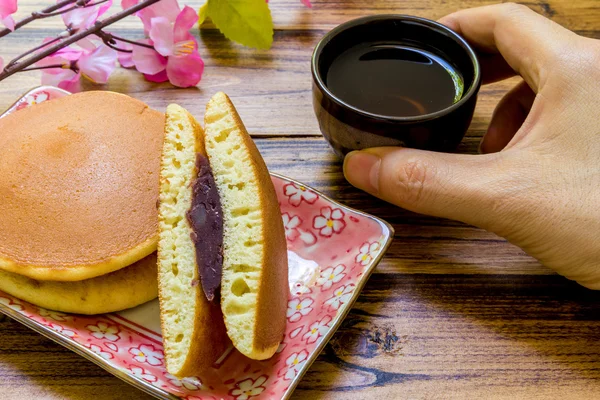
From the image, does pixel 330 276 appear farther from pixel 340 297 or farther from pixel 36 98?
pixel 36 98

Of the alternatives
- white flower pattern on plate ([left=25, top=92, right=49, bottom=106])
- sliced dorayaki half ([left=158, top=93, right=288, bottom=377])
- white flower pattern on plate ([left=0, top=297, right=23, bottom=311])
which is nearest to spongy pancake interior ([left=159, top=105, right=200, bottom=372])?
sliced dorayaki half ([left=158, top=93, right=288, bottom=377])

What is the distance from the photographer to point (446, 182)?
1227mm

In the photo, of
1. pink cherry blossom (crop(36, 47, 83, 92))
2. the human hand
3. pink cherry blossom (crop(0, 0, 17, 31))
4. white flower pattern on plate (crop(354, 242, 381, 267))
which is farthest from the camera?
pink cherry blossom (crop(36, 47, 83, 92))

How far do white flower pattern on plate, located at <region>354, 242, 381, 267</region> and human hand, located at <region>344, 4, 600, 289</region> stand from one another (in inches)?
4.3

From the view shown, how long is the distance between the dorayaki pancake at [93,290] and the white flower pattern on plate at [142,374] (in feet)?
0.54

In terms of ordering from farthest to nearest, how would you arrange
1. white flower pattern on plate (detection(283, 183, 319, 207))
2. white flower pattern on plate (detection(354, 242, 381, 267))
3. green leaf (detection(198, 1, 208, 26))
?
green leaf (detection(198, 1, 208, 26))
white flower pattern on plate (detection(283, 183, 319, 207))
white flower pattern on plate (detection(354, 242, 381, 267))

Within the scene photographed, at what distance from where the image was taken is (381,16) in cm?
151

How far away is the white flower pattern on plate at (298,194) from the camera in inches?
57.0

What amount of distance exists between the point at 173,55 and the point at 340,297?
939mm

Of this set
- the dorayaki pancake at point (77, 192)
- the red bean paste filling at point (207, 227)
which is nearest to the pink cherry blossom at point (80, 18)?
the dorayaki pancake at point (77, 192)

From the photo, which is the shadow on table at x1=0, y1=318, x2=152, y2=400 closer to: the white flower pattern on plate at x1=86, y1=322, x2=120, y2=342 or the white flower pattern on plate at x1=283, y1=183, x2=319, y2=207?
the white flower pattern on plate at x1=86, y1=322, x2=120, y2=342

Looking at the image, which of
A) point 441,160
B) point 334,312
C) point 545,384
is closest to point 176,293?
point 334,312

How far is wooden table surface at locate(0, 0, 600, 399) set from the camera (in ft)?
4.00

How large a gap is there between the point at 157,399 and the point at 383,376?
17.8 inches
